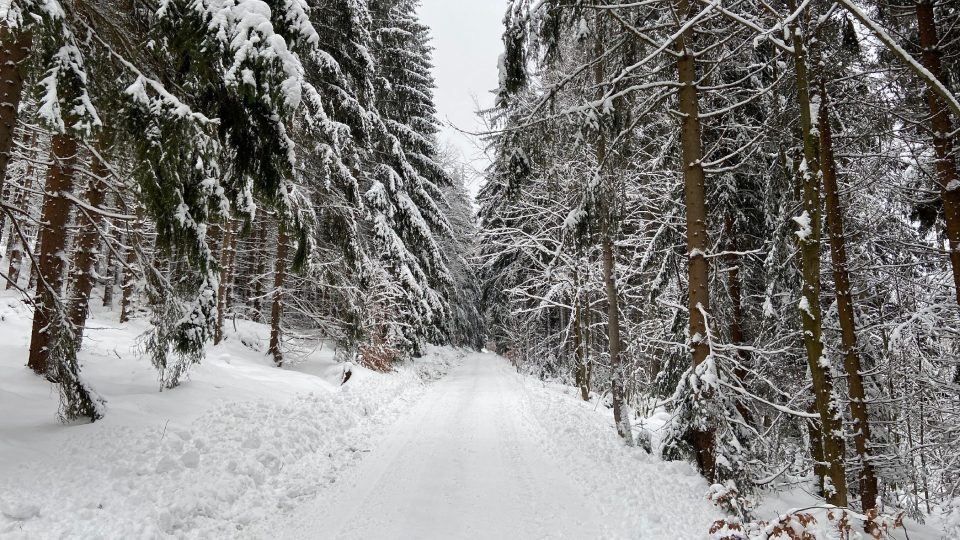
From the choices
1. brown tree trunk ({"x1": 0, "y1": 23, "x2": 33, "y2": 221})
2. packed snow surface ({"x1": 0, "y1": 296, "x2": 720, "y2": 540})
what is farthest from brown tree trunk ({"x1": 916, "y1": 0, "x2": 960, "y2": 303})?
brown tree trunk ({"x1": 0, "y1": 23, "x2": 33, "y2": 221})

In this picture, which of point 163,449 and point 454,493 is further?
point 454,493

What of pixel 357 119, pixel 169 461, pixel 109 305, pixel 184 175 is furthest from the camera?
pixel 109 305

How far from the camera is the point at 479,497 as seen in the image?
5.88 m

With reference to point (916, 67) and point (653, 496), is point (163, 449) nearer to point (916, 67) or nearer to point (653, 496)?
point (653, 496)

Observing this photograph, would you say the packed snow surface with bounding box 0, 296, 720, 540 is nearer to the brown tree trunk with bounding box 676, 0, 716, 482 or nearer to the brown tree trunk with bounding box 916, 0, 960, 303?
the brown tree trunk with bounding box 676, 0, 716, 482

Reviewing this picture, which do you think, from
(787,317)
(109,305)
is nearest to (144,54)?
(787,317)

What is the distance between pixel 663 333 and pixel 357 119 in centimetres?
890

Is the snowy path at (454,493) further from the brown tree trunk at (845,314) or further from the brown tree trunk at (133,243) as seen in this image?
the brown tree trunk at (845,314)

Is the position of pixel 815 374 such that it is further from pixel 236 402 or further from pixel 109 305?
pixel 109 305

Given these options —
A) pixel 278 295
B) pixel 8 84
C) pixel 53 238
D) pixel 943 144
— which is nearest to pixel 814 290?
pixel 943 144

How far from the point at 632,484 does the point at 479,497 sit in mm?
1967

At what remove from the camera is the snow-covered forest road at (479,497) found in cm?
486

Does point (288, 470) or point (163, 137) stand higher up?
point (163, 137)

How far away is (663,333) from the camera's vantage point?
30.2ft
